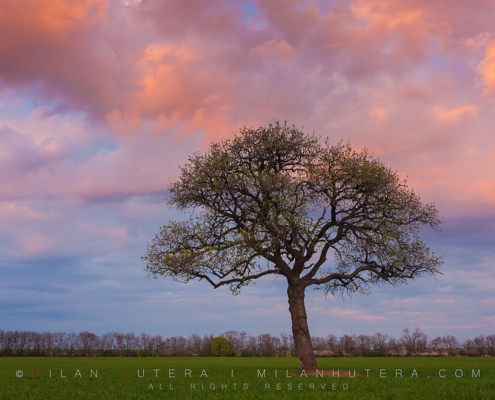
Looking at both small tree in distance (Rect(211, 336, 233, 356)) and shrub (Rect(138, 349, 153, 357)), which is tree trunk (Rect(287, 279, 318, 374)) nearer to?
small tree in distance (Rect(211, 336, 233, 356))

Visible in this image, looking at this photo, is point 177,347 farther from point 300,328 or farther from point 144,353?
point 300,328

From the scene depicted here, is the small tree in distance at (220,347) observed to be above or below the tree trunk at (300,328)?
below

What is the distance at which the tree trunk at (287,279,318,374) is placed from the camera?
25.3m

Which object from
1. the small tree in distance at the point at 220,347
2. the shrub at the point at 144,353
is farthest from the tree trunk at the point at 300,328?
the shrub at the point at 144,353

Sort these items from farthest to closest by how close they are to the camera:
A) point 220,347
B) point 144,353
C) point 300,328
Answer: point 220,347 < point 144,353 < point 300,328

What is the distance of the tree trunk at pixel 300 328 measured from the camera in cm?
2531

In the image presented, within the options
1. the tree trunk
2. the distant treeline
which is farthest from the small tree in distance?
the tree trunk

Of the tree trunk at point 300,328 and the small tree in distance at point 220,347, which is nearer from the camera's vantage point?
the tree trunk at point 300,328

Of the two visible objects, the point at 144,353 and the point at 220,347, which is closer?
the point at 144,353

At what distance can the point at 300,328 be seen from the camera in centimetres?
2602

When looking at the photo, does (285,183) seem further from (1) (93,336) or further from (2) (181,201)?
(1) (93,336)

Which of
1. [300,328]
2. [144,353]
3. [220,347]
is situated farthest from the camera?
[220,347]

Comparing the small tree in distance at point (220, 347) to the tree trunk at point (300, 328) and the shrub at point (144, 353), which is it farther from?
the tree trunk at point (300, 328)

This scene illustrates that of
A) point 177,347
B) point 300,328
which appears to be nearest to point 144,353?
point 177,347
